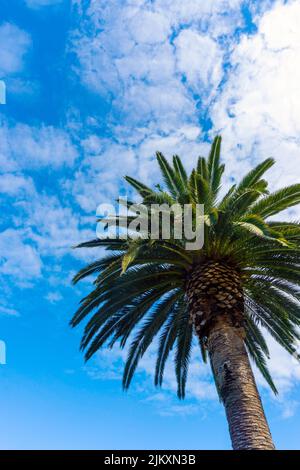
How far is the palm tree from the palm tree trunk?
0.02 m

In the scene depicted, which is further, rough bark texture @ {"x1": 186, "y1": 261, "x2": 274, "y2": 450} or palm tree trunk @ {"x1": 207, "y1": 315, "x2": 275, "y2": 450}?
rough bark texture @ {"x1": 186, "y1": 261, "x2": 274, "y2": 450}

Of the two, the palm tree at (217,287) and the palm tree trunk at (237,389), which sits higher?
the palm tree at (217,287)

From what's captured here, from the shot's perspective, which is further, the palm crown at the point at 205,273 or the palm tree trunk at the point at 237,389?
the palm crown at the point at 205,273

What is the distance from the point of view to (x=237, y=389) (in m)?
8.26

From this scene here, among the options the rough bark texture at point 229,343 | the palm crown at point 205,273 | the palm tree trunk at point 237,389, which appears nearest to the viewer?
the palm tree trunk at point 237,389

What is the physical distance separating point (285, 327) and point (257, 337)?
1133 millimetres

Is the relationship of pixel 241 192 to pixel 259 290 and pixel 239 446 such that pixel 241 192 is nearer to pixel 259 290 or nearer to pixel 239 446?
pixel 259 290

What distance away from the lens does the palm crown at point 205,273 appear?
971 centimetres

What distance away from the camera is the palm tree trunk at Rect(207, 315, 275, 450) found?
7.68 m

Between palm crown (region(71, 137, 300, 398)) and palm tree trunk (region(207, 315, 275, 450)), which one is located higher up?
palm crown (region(71, 137, 300, 398))

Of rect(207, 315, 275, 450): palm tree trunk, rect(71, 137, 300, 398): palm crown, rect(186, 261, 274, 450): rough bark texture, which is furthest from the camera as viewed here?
rect(71, 137, 300, 398): palm crown

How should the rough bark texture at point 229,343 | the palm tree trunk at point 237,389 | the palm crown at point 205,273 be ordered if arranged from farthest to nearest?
1. the palm crown at point 205,273
2. the rough bark texture at point 229,343
3. the palm tree trunk at point 237,389

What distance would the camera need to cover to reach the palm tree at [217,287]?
8578 millimetres

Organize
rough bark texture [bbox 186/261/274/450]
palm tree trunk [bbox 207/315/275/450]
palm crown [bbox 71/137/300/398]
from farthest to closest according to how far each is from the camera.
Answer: palm crown [bbox 71/137/300/398]
rough bark texture [bbox 186/261/274/450]
palm tree trunk [bbox 207/315/275/450]
